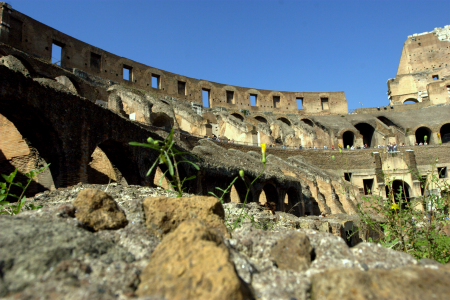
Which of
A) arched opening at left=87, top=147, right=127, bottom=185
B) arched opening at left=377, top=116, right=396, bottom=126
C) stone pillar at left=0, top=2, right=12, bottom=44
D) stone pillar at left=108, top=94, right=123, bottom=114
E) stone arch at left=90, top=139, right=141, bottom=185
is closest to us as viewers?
stone arch at left=90, top=139, right=141, bottom=185

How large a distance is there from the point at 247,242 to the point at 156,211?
0.77 m

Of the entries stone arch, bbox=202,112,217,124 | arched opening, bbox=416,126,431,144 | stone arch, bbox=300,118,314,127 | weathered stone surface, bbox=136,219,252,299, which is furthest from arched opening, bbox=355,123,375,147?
weathered stone surface, bbox=136,219,252,299

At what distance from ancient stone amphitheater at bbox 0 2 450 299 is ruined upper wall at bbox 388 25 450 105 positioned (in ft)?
0.48

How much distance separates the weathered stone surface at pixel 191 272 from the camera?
4.72 feet

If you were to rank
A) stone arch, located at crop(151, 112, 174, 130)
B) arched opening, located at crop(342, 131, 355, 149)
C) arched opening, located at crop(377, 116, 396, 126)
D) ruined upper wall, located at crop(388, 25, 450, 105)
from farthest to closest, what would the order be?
ruined upper wall, located at crop(388, 25, 450, 105), arched opening, located at crop(377, 116, 396, 126), arched opening, located at crop(342, 131, 355, 149), stone arch, located at crop(151, 112, 174, 130)

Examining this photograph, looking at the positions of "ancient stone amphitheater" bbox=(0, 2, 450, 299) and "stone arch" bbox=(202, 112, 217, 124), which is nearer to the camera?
"ancient stone amphitheater" bbox=(0, 2, 450, 299)

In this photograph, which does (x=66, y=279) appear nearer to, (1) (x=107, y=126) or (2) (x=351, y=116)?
(1) (x=107, y=126)

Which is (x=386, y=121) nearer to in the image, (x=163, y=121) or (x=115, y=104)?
(x=163, y=121)

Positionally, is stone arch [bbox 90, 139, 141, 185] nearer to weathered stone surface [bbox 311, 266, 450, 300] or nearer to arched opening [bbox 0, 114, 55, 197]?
arched opening [bbox 0, 114, 55, 197]

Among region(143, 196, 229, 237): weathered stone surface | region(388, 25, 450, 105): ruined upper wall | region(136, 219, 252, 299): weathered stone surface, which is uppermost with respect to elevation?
region(388, 25, 450, 105): ruined upper wall

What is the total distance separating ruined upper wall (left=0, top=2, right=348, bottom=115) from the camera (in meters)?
25.2

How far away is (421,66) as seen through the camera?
47.1 metres

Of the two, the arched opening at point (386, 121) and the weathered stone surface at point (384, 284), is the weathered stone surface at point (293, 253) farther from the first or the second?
the arched opening at point (386, 121)

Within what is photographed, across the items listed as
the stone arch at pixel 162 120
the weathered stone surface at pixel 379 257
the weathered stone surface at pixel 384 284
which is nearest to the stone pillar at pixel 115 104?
the stone arch at pixel 162 120
